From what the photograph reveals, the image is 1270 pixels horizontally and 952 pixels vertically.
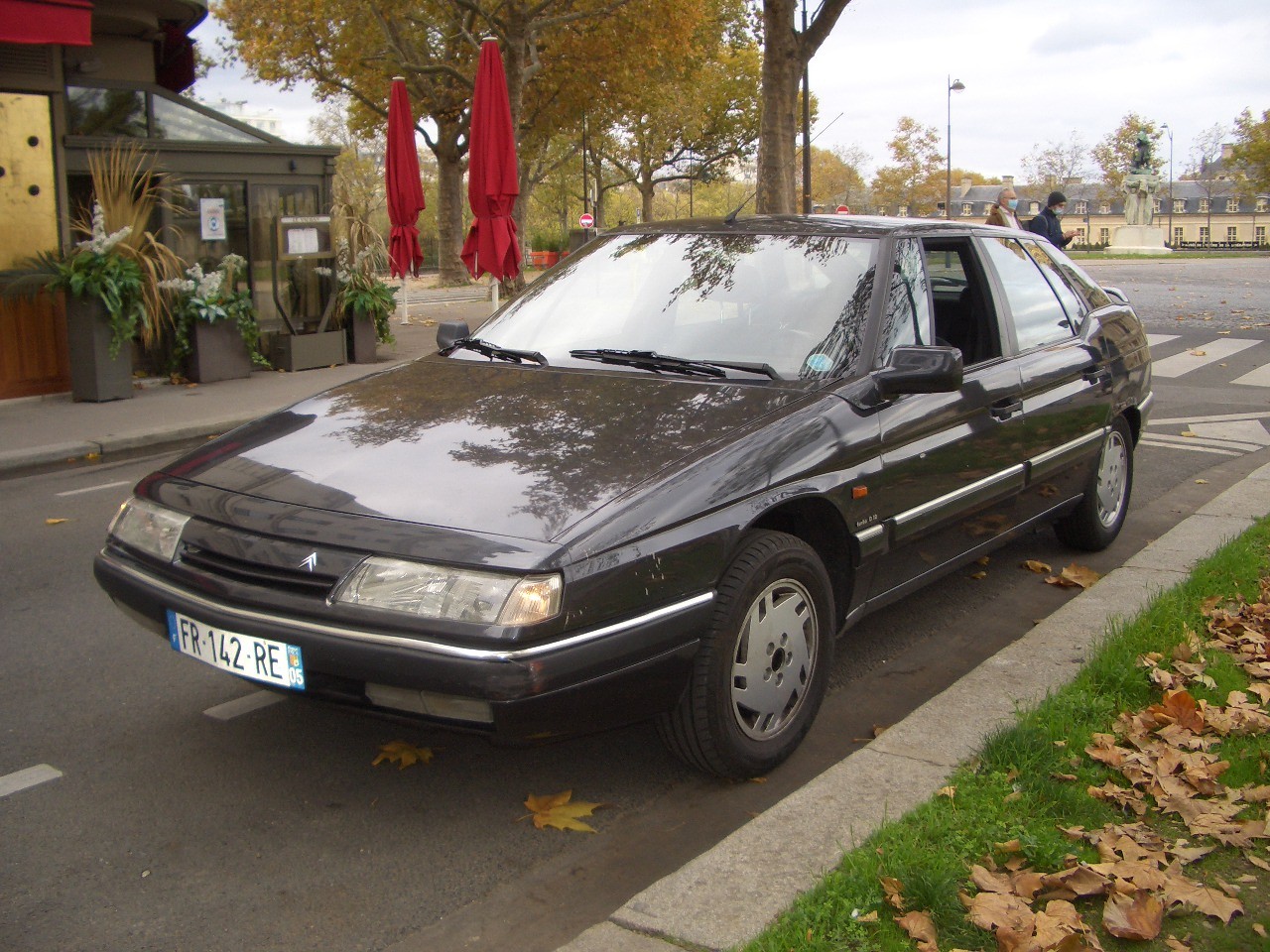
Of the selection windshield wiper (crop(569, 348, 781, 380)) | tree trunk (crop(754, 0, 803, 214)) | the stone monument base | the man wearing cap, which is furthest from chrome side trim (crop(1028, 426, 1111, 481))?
the stone monument base

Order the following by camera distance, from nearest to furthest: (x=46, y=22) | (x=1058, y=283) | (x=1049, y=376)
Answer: (x=1049, y=376) → (x=1058, y=283) → (x=46, y=22)

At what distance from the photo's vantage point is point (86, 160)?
12.6 metres

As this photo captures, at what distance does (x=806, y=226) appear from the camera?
4918 millimetres

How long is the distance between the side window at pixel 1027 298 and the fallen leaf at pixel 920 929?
3211 mm

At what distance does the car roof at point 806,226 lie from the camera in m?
4.83

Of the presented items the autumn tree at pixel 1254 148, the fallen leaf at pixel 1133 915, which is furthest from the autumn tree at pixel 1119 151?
the fallen leaf at pixel 1133 915

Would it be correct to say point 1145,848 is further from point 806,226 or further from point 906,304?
point 806,226

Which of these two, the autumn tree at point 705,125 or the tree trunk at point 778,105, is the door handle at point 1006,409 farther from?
the autumn tree at point 705,125

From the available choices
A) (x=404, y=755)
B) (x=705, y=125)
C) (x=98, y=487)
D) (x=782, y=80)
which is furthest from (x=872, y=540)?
(x=705, y=125)

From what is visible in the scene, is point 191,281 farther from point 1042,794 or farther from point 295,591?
point 1042,794

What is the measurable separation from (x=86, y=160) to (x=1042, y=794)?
12.2 metres

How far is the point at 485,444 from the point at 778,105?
58.6 feet

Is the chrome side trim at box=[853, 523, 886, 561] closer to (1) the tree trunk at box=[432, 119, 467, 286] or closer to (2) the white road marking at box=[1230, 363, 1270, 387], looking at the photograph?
(2) the white road marking at box=[1230, 363, 1270, 387]

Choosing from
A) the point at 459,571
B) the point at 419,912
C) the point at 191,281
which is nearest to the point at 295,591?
the point at 459,571
